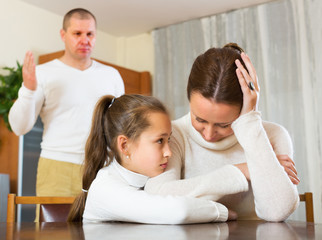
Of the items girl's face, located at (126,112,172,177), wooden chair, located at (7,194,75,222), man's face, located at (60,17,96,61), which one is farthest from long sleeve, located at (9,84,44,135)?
girl's face, located at (126,112,172,177)

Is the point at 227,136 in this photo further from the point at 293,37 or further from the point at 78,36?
the point at 293,37

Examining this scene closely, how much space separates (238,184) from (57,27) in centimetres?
368

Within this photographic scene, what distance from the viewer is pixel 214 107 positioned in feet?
3.82

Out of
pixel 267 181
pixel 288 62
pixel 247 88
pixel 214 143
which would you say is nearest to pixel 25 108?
pixel 214 143

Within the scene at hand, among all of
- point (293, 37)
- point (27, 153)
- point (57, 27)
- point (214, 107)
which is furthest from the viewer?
point (57, 27)

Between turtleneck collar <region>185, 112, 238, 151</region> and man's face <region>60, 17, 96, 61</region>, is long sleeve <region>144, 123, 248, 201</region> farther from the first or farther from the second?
man's face <region>60, 17, 96, 61</region>

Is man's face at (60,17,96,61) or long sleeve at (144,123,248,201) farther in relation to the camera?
man's face at (60,17,96,61)

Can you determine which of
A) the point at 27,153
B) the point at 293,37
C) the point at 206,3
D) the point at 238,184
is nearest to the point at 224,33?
the point at 206,3

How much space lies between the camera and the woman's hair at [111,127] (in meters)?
1.23

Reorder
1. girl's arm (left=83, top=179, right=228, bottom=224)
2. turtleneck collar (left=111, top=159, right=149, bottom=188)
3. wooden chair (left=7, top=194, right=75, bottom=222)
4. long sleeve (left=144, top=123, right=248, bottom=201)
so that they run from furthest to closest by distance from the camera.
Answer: wooden chair (left=7, top=194, right=75, bottom=222)
turtleneck collar (left=111, top=159, right=149, bottom=188)
long sleeve (left=144, top=123, right=248, bottom=201)
girl's arm (left=83, top=179, right=228, bottom=224)

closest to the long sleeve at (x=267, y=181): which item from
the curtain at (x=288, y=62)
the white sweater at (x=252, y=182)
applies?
the white sweater at (x=252, y=182)

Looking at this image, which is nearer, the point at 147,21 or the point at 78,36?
the point at 78,36

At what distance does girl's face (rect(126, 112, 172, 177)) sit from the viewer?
1183 millimetres

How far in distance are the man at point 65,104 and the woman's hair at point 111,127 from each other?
94cm
